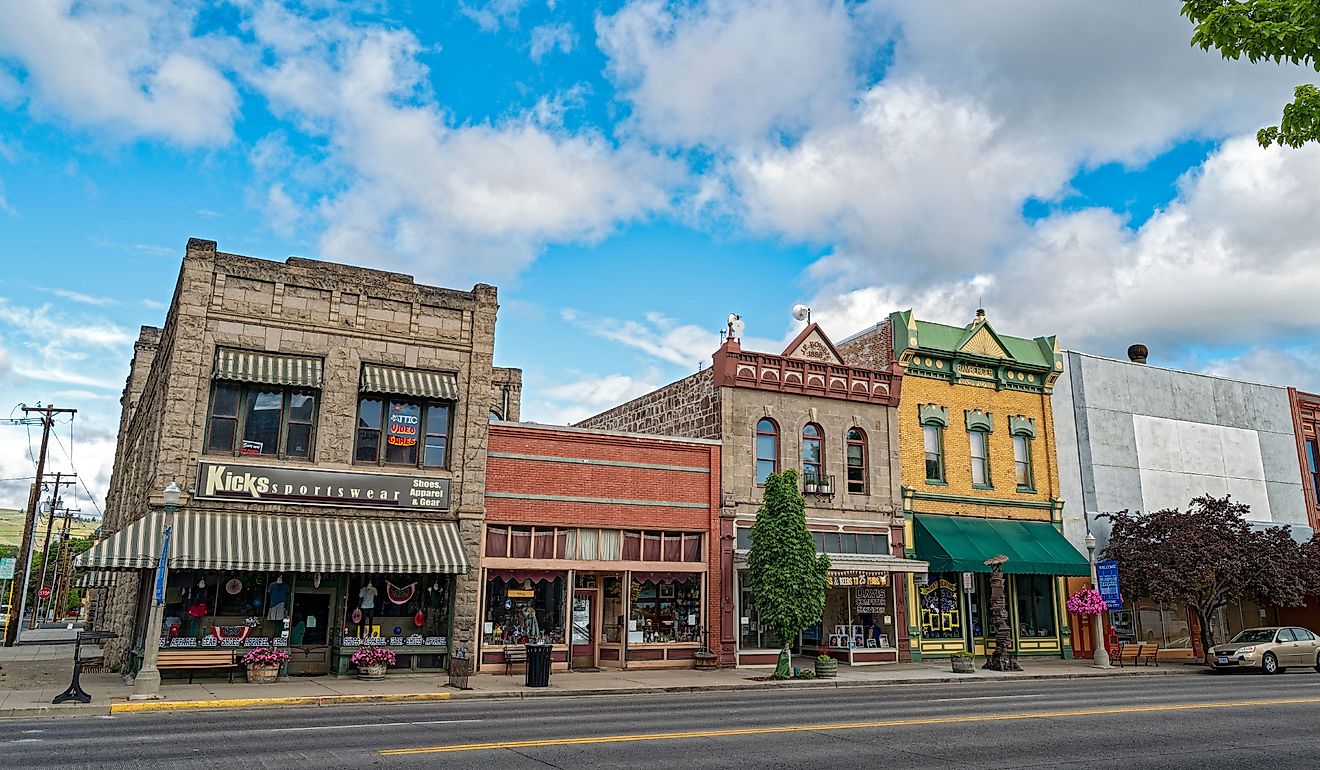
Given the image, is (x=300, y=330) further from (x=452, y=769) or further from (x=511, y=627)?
(x=452, y=769)

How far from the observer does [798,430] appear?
97.2 ft

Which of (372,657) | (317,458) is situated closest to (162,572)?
(317,458)

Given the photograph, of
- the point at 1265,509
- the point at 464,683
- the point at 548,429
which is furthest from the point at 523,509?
the point at 1265,509

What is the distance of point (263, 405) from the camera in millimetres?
22891

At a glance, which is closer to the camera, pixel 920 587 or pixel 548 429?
pixel 548 429

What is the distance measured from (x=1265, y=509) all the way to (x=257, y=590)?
3770cm

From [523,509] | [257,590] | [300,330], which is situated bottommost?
[257,590]

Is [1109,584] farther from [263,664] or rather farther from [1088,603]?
[263,664]

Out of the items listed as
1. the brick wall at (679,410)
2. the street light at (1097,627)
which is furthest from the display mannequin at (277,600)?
the street light at (1097,627)

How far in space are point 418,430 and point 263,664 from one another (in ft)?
22.0

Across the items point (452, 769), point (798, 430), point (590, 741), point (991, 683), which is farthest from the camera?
point (798, 430)

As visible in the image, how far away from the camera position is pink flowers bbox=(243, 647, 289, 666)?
66.9 ft

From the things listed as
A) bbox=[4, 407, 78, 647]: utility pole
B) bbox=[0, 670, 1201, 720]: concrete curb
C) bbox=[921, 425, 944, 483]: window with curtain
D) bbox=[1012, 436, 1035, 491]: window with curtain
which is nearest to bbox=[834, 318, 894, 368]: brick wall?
bbox=[921, 425, 944, 483]: window with curtain

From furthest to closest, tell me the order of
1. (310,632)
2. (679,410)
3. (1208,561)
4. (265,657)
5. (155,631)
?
(679,410), (1208,561), (310,632), (265,657), (155,631)
